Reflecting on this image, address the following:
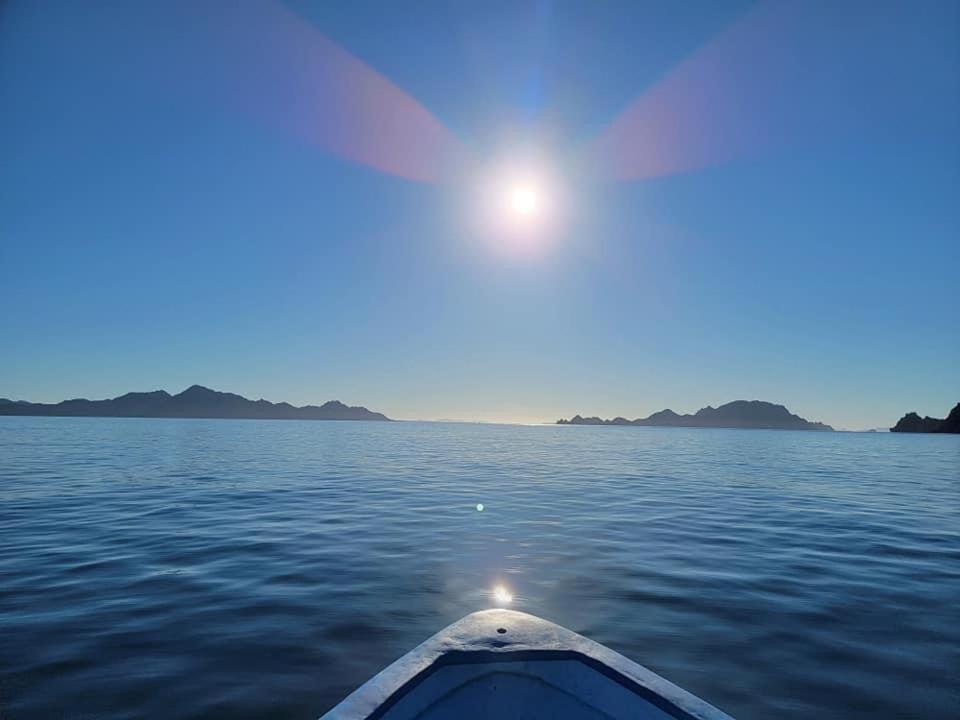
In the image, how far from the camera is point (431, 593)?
7738 millimetres

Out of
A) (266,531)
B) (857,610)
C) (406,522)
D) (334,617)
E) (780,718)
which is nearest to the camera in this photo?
(780,718)

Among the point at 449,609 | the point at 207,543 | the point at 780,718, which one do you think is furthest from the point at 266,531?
the point at 780,718

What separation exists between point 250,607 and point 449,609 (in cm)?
303

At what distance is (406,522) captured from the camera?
42.6 ft

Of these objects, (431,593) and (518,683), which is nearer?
(518,683)

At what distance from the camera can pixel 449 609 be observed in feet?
23.1

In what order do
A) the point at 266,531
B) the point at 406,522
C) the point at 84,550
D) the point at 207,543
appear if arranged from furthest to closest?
the point at 406,522, the point at 266,531, the point at 207,543, the point at 84,550

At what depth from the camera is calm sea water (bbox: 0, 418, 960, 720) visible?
5004mm

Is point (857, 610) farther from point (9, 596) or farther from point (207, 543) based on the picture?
point (9, 596)

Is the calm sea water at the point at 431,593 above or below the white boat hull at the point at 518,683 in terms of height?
below

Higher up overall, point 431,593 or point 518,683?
point 518,683

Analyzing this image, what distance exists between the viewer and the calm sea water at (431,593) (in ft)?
16.4

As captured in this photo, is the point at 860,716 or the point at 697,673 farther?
the point at 697,673

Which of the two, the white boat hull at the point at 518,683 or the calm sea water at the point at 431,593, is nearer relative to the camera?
the white boat hull at the point at 518,683
